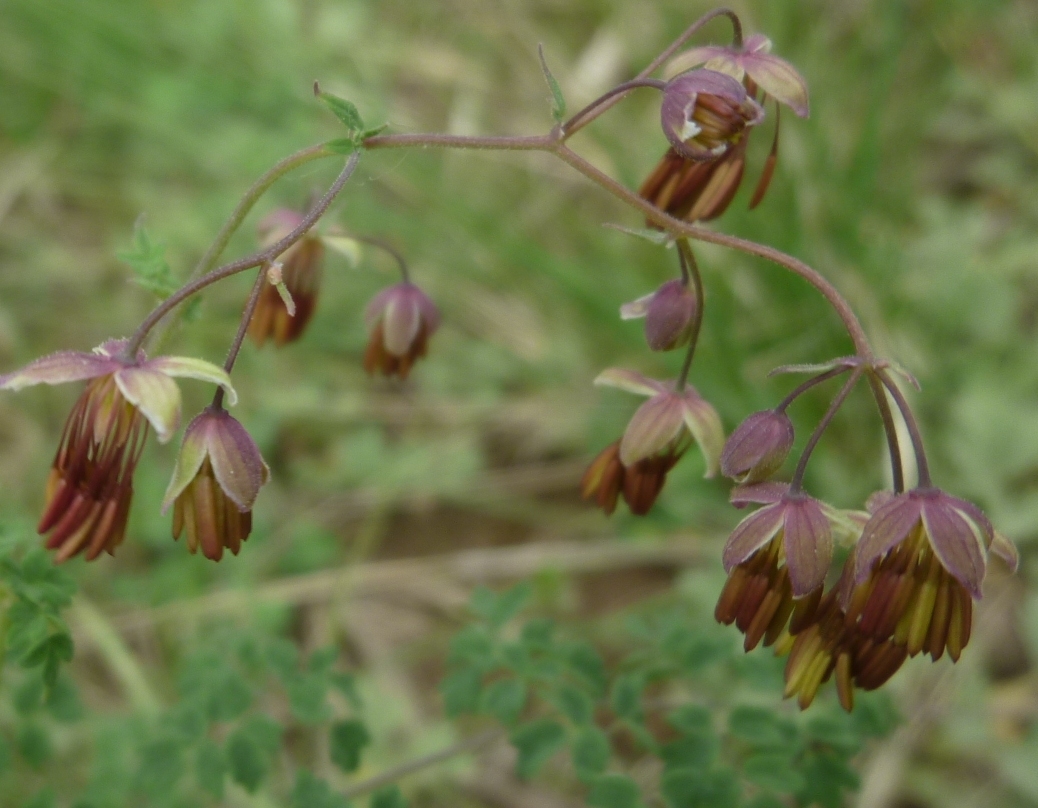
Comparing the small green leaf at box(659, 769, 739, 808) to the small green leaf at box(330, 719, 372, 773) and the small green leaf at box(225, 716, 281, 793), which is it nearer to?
the small green leaf at box(330, 719, 372, 773)

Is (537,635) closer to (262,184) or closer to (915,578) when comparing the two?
(915,578)

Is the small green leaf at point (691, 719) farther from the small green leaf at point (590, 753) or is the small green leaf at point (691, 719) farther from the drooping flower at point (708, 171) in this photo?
the drooping flower at point (708, 171)

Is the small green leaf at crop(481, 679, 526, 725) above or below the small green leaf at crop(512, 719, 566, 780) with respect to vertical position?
above

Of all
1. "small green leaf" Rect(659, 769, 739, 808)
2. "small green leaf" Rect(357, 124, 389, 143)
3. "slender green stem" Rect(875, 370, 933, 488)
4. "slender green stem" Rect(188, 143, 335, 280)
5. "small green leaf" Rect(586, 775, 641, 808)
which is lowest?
"small green leaf" Rect(586, 775, 641, 808)

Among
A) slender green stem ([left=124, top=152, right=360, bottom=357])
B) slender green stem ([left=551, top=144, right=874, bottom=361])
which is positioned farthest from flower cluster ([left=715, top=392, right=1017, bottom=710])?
slender green stem ([left=124, top=152, right=360, bottom=357])

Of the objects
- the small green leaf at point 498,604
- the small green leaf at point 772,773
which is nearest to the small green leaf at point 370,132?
the small green leaf at point 498,604

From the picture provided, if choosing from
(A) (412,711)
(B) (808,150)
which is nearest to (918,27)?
(B) (808,150)
